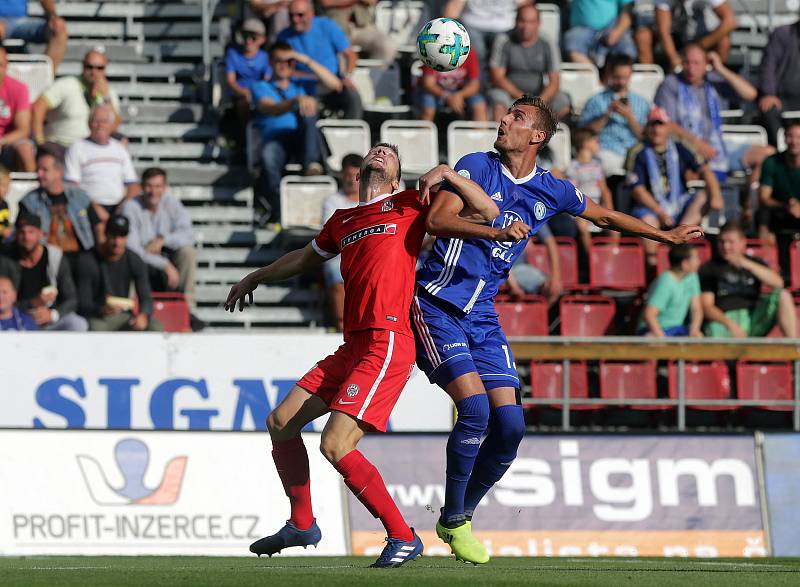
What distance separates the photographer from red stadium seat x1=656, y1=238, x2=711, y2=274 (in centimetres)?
Result: 1528

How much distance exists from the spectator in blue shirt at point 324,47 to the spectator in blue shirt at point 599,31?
320cm

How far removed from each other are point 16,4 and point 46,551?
27.7 ft

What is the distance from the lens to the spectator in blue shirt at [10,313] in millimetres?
13422

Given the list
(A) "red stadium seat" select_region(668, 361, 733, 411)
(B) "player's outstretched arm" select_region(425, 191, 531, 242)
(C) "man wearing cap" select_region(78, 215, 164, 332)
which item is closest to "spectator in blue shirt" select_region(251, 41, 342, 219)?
(C) "man wearing cap" select_region(78, 215, 164, 332)

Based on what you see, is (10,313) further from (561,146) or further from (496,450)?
(496,450)

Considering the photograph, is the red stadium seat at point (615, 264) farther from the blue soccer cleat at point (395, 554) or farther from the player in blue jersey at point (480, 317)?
the blue soccer cleat at point (395, 554)

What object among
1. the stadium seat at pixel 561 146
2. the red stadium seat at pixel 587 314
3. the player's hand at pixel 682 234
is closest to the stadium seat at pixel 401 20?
the stadium seat at pixel 561 146

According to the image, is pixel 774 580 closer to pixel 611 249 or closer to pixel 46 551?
pixel 46 551

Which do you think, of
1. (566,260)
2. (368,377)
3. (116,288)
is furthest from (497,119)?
(368,377)

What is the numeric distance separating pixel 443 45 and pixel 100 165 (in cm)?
661

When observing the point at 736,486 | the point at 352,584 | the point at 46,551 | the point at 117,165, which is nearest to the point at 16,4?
the point at 117,165

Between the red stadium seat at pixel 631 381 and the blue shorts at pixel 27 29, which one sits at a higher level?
the blue shorts at pixel 27 29

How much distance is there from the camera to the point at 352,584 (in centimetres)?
678

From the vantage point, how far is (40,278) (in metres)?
13.8
